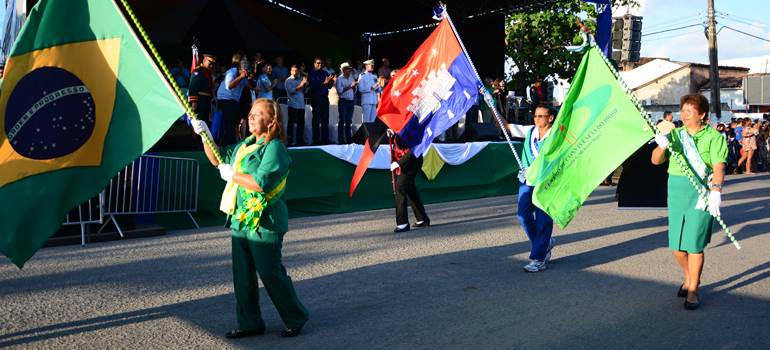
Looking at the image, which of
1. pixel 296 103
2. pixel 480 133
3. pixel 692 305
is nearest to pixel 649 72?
pixel 480 133

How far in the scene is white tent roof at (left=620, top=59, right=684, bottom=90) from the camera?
176 ft

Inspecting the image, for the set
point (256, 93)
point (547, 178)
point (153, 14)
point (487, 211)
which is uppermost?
point (153, 14)

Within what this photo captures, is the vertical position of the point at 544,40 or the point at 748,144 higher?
the point at 544,40

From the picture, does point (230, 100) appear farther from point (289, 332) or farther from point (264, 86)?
point (289, 332)

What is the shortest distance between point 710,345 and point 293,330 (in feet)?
9.51

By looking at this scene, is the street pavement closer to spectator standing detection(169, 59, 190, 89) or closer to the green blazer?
the green blazer

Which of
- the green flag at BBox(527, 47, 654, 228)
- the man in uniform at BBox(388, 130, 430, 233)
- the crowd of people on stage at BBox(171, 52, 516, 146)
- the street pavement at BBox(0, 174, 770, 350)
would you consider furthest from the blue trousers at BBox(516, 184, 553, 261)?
the crowd of people on stage at BBox(171, 52, 516, 146)

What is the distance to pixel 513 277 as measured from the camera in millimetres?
6973

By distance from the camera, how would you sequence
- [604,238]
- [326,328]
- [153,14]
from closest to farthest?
[326,328] → [604,238] → [153,14]

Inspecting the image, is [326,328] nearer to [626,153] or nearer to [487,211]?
[626,153]

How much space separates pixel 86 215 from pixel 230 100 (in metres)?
4.14

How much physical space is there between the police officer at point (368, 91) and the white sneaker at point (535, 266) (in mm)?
9787

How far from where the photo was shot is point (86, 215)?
30.7 feet

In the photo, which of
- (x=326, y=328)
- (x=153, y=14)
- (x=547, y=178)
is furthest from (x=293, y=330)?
(x=153, y=14)
